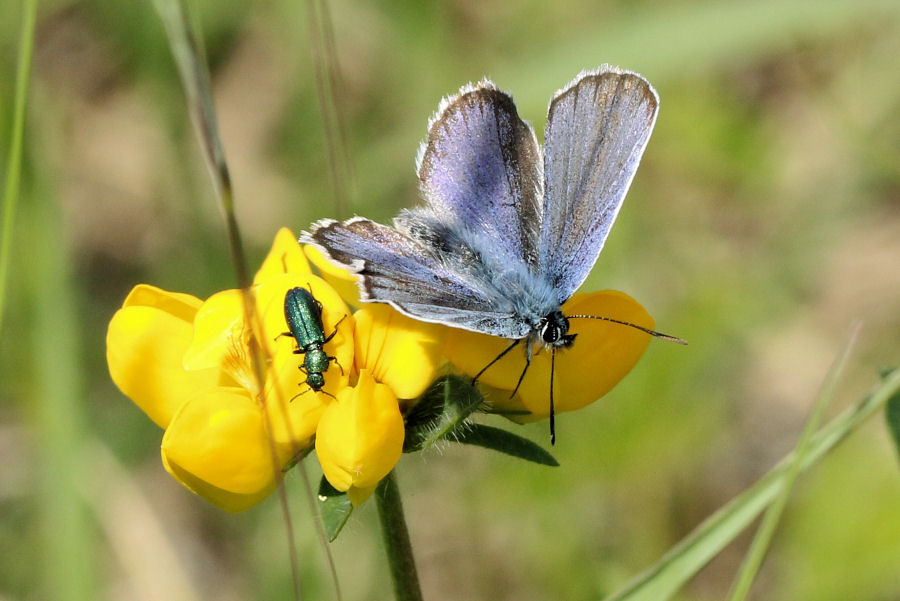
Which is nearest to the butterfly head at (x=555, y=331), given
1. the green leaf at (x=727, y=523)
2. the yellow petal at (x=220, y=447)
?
the green leaf at (x=727, y=523)

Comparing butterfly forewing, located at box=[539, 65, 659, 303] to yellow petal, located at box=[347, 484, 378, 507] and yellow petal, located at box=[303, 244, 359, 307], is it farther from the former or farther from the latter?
yellow petal, located at box=[347, 484, 378, 507]

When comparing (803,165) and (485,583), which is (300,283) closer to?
(485,583)

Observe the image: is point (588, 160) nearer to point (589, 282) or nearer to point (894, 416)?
point (894, 416)

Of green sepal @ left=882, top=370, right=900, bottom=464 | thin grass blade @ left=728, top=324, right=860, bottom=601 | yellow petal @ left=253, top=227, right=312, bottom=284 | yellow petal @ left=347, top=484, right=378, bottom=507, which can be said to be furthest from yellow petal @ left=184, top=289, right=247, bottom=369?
green sepal @ left=882, top=370, right=900, bottom=464

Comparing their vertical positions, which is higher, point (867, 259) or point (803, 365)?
point (867, 259)

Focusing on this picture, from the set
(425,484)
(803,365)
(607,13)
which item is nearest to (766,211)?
(803,365)

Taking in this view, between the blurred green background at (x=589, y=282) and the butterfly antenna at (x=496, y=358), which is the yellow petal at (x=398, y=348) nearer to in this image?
the butterfly antenna at (x=496, y=358)
